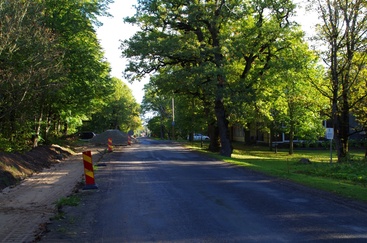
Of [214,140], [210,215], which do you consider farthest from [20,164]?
[214,140]

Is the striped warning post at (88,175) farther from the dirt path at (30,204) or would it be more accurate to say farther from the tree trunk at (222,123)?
the tree trunk at (222,123)

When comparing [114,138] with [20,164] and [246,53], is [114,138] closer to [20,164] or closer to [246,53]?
[246,53]

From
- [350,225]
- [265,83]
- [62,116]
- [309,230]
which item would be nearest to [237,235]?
[309,230]

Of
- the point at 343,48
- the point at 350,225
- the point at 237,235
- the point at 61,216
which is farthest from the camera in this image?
the point at 343,48

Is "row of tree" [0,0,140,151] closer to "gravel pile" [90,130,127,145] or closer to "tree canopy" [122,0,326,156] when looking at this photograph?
"tree canopy" [122,0,326,156]

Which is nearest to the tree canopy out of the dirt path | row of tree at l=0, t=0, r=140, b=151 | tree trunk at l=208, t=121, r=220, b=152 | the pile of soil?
row of tree at l=0, t=0, r=140, b=151

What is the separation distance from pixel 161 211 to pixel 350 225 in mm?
3952

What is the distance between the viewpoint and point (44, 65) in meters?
17.8

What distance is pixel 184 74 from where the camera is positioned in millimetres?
26672

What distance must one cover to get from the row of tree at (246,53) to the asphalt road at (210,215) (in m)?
13.4

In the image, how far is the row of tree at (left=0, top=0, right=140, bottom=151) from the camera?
53.1ft

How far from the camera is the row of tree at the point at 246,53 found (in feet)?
77.0

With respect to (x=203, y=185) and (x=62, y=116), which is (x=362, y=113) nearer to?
(x=203, y=185)

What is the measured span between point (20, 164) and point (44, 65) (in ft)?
15.7
